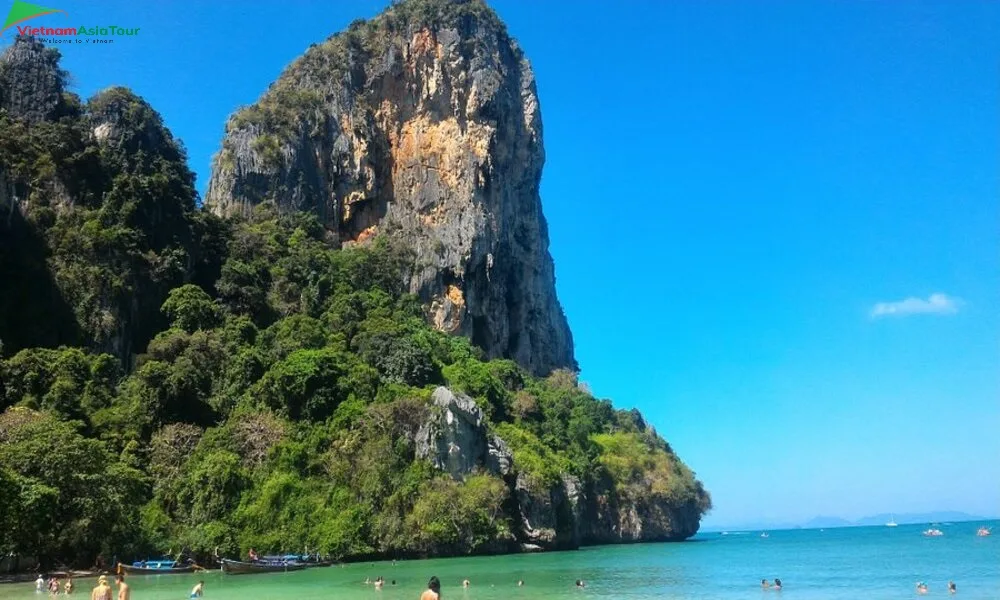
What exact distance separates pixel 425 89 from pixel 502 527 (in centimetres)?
3924

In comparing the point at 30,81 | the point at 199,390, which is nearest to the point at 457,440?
the point at 199,390

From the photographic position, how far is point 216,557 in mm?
30984

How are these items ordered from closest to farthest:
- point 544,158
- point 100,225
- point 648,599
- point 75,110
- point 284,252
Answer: point 648,599
point 100,225
point 75,110
point 284,252
point 544,158

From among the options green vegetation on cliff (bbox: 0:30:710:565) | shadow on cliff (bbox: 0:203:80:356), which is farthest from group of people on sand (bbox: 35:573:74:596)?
shadow on cliff (bbox: 0:203:80:356)

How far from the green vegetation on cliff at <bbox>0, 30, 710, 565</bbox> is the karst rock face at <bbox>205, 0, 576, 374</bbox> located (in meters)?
7.83

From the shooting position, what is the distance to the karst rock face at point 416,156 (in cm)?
5941

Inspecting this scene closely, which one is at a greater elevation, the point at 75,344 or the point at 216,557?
the point at 75,344

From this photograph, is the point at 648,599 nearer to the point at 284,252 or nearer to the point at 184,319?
the point at 184,319

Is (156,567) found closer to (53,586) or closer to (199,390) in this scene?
(53,586)

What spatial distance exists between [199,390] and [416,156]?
1247 inches

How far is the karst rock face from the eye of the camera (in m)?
59.4

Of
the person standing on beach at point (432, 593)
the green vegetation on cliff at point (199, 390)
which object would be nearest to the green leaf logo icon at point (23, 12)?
the green vegetation on cliff at point (199, 390)

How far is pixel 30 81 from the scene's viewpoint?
4469cm

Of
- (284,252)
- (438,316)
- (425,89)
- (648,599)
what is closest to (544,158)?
(425,89)
